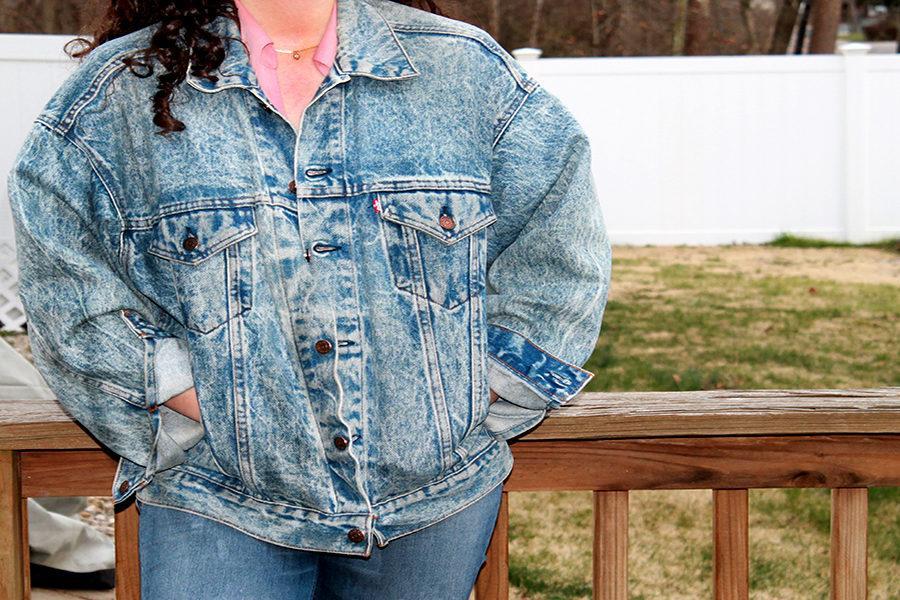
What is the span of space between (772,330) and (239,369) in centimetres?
654

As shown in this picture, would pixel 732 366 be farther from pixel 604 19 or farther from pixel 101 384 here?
pixel 604 19

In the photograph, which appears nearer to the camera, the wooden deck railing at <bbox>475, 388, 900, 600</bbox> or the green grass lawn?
the wooden deck railing at <bbox>475, 388, 900, 600</bbox>

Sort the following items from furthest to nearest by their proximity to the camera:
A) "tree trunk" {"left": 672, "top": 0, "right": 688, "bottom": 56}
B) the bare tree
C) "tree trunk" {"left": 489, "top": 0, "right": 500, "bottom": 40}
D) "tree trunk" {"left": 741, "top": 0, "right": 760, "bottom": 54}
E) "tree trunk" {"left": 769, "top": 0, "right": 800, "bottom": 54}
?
"tree trunk" {"left": 741, "top": 0, "right": 760, "bottom": 54} < the bare tree < "tree trunk" {"left": 672, "top": 0, "right": 688, "bottom": 56} < "tree trunk" {"left": 769, "top": 0, "right": 800, "bottom": 54} < "tree trunk" {"left": 489, "top": 0, "right": 500, "bottom": 40}

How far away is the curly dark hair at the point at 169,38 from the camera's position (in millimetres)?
1628

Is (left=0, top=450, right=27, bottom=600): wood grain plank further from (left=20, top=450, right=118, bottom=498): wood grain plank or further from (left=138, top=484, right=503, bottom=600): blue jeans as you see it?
(left=138, top=484, right=503, bottom=600): blue jeans

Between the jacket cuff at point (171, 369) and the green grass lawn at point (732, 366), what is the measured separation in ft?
8.94

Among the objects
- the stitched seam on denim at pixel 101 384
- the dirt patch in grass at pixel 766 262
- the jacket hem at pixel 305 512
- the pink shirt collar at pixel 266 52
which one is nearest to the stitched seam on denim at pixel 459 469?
the jacket hem at pixel 305 512

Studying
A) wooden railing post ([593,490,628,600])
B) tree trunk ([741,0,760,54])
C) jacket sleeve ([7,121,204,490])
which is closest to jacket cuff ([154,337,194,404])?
jacket sleeve ([7,121,204,490])

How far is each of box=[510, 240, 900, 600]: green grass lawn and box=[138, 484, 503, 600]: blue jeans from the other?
98.8 inches

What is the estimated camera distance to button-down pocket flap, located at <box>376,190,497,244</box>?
1.65 meters

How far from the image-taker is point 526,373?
5.81ft

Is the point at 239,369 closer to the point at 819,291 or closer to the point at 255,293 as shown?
the point at 255,293

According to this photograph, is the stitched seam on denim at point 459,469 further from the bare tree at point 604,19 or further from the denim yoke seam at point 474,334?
the bare tree at point 604,19

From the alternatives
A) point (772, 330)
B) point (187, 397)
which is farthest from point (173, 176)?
point (772, 330)
